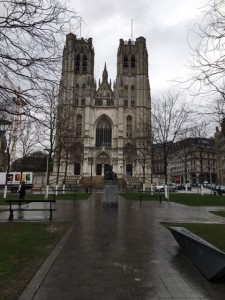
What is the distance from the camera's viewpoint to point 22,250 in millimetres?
7250

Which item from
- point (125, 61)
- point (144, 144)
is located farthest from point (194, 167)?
point (144, 144)

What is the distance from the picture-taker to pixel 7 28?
7027mm

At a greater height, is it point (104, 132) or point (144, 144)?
point (104, 132)

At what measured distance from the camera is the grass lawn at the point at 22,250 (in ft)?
16.4

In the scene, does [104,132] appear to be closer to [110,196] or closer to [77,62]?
[77,62]

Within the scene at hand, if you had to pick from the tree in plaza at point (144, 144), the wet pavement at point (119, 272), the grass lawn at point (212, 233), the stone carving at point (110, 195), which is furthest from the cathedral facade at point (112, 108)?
the wet pavement at point (119, 272)

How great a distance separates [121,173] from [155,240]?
2455 inches

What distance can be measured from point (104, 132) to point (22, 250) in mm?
70598

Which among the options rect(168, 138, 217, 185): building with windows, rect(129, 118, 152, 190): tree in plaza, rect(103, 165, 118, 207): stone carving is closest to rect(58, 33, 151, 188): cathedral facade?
rect(168, 138, 217, 185): building with windows

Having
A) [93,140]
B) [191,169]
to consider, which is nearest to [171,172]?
[191,169]

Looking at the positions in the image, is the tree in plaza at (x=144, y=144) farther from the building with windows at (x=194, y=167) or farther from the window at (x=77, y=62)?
the window at (x=77, y=62)

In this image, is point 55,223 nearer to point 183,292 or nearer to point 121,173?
point 183,292

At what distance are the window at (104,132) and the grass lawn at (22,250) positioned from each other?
65.3 metres

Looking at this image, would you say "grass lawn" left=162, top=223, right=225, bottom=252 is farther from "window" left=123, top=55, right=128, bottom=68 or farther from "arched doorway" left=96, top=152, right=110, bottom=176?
"window" left=123, top=55, right=128, bottom=68
